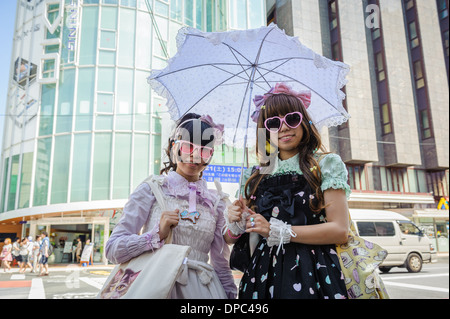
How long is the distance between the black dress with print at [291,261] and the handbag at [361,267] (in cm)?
3

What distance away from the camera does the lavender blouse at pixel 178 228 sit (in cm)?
143

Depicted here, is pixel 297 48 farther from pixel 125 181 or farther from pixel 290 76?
pixel 125 181

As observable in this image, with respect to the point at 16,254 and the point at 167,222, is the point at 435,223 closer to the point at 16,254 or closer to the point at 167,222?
the point at 16,254

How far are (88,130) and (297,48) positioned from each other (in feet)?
55.5

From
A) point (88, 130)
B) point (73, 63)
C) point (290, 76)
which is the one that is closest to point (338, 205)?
point (290, 76)

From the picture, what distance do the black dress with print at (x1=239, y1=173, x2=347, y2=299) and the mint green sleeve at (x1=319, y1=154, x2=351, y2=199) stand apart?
97mm

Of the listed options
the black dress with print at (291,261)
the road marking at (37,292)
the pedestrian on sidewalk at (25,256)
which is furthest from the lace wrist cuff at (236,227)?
the pedestrian on sidewalk at (25,256)

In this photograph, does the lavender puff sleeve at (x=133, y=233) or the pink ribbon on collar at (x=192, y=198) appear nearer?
the lavender puff sleeve at (x=133, y=233)

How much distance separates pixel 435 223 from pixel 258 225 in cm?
2496

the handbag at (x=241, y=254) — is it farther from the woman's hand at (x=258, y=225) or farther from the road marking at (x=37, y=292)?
the road marking at (x=37, y=292)

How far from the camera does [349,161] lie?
20.7 meters

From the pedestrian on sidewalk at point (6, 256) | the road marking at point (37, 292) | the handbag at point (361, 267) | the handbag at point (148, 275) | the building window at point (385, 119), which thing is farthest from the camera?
the building window at point (385, 119)

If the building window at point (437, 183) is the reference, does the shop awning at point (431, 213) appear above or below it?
below

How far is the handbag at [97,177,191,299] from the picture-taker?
125cm
